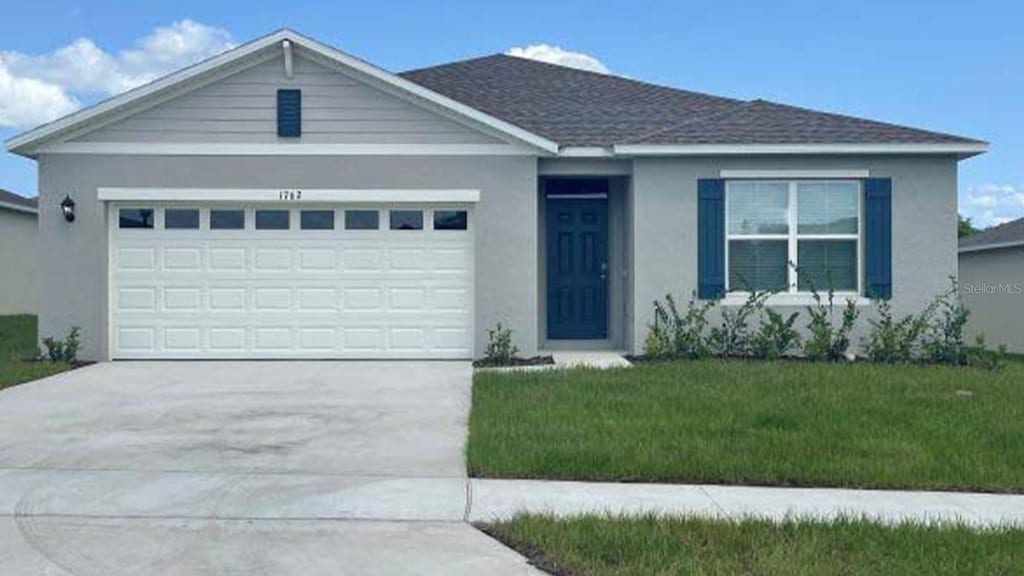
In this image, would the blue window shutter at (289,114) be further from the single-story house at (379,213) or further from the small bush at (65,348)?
the small bush at (65,348)

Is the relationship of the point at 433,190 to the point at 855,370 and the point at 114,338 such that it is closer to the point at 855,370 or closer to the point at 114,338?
the point at 114,338

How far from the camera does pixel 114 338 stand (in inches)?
523

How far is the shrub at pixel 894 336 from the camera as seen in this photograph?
42.6 ft

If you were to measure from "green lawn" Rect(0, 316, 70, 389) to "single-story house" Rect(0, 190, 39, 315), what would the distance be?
3.58 metres

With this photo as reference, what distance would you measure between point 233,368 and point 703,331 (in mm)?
6651

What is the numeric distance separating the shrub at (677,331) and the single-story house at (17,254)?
1637cm

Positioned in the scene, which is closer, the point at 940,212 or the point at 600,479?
the point at 600,479

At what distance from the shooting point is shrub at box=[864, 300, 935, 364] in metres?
13.0

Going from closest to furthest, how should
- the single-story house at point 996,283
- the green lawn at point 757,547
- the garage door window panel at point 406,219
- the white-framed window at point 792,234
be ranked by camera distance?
the green lawn at point 757,547 < the garage door window panel at point 406,219 < the white-framed window at point 792,234 < the single-story house at point 996,283

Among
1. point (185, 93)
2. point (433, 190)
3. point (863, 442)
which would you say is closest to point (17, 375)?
point (185, 93)

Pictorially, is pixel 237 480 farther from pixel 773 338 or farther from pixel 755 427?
pixel 773 338

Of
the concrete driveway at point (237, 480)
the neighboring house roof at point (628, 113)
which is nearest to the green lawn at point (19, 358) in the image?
the concrete driveway at point (237, 480)

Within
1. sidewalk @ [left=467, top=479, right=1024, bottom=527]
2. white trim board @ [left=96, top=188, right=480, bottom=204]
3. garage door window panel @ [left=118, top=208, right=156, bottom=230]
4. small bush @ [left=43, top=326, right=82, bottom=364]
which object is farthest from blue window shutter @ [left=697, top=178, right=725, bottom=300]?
small bush @ [left=43, top=326, right=82, bottom=364]

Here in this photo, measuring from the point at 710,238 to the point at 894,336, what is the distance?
9.48 ft
